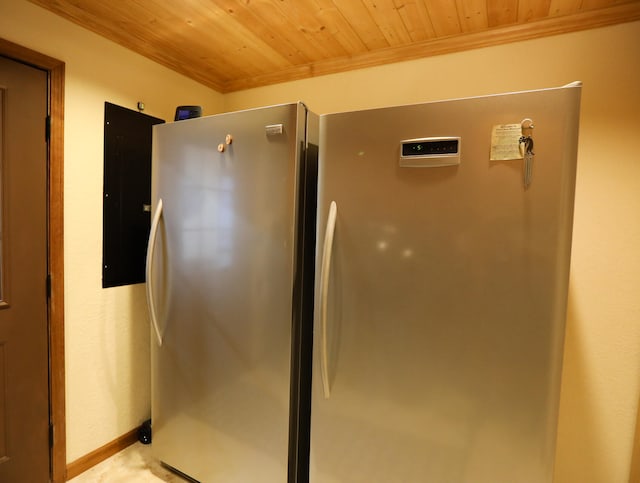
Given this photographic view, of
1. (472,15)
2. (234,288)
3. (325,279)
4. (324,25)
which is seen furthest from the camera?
(324,25)

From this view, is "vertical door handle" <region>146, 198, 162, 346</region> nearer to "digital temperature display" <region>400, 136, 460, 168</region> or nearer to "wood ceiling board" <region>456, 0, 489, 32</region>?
"digital temperature display" <region>400, 136, 460, 168</region>

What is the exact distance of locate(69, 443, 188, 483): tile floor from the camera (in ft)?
5.26

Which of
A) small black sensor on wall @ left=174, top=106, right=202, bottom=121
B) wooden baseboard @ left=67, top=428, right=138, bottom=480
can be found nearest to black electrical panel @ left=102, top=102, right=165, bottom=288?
small black sensor on wall @ left=174, top=106, right=202, bottom=121

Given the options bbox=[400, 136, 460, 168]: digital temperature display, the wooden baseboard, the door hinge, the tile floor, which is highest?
the door hinge

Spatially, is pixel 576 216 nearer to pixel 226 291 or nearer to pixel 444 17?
pixel 444 17

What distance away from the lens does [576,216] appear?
147 cm

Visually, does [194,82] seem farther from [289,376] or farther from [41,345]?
[289,376]

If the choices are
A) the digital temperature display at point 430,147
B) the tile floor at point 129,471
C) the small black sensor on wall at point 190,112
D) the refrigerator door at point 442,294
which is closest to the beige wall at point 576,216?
the tile floor at point 129,471

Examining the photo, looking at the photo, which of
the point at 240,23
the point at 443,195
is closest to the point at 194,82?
the point at 240,23

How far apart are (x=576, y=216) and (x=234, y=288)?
1.59 metres

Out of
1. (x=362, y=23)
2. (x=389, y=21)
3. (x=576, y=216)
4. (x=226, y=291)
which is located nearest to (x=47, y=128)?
(x=226, y=291)

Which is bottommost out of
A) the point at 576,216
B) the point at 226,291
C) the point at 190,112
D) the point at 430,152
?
the point at 226,291

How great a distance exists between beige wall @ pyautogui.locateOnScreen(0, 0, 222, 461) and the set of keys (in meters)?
1.88

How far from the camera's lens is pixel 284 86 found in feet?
6.95
